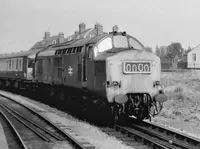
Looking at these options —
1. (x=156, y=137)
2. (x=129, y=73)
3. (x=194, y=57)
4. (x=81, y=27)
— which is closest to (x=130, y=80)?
(x=129, y=73)

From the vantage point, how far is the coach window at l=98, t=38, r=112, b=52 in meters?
11.0

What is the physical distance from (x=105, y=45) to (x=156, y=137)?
3.90 meters

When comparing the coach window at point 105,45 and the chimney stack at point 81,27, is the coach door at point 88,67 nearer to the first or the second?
the coach window at point 105,45

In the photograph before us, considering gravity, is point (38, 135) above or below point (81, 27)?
below

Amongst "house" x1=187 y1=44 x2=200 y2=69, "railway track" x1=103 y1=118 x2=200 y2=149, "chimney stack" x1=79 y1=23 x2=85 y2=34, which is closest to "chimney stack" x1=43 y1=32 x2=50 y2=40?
"chimney stack" x1=79 y1=23 x2=85 y2=34

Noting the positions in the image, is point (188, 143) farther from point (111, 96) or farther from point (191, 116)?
point (191, 116)

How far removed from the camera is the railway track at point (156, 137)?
8.02 m

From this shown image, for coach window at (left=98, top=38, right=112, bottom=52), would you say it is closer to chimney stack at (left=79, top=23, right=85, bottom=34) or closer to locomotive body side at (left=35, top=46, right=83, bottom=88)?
locomotive body side at (left=35, top=46, right=83, bottom=88)

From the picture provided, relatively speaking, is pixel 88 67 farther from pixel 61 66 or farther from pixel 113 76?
pixel 61 66

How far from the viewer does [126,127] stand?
10438 mm

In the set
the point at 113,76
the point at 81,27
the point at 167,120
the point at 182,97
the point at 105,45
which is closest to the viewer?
the point at 113,76

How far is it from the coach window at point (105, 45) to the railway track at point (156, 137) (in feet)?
9.33

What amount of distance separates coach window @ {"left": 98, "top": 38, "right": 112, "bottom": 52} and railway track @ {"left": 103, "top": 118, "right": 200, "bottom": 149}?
2.84 meters

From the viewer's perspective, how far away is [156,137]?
9062mm
